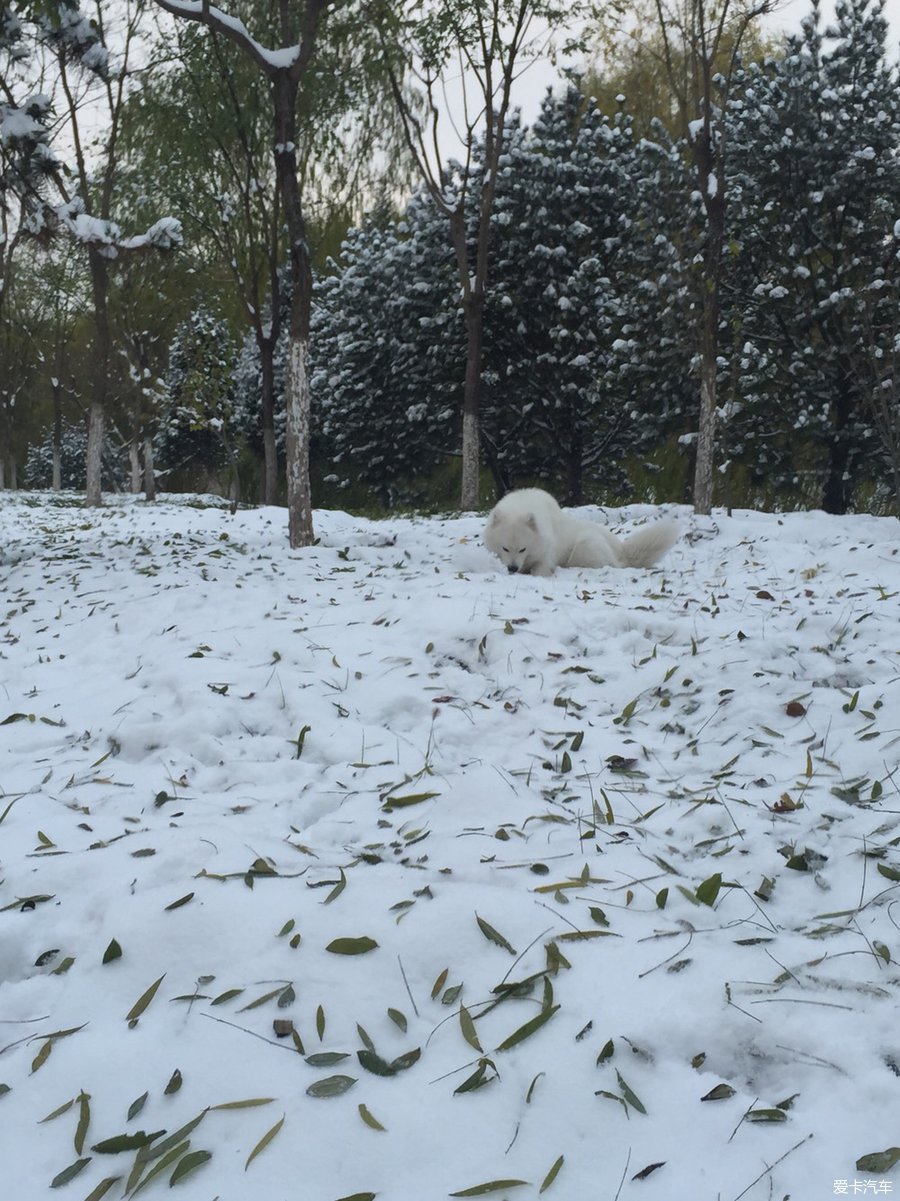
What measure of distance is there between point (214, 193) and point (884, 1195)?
22.7 meters

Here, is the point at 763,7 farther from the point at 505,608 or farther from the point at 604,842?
the point at 604,842

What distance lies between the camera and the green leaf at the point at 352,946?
2.47 metres

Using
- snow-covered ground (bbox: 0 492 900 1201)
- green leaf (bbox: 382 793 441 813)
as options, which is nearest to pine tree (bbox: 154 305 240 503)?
snow-covered ground (bbox: 0 492 900 1201)

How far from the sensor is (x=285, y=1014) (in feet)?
7.43

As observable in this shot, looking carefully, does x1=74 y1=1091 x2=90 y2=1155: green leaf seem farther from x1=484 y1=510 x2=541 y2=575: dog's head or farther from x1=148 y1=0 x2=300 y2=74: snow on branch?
x1=148 y1=0 x2=300 y2=74: snow on branch

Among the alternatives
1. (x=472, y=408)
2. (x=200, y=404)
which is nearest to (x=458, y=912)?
(x=472, y=408)

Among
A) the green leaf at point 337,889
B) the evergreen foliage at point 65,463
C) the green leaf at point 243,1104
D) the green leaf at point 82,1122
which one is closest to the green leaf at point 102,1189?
the green leaf at point 82,1122

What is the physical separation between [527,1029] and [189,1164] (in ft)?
2.69

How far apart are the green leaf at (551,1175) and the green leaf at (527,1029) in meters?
0.34

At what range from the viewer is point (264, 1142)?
6.16 feet

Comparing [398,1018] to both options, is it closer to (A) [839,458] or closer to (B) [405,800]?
(B) [405,800]

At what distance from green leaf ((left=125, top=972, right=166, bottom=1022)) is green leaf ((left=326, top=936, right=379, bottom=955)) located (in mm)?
473

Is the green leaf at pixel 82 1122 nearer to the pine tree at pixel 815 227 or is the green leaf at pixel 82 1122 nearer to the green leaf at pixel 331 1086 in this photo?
the green leaf at pixel 331 1086

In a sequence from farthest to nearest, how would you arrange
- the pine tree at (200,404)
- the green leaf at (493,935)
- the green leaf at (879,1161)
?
the pine tree at (200,404), the green leaf at (493,935), the green leaf at (879,1161)
